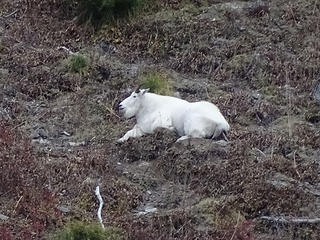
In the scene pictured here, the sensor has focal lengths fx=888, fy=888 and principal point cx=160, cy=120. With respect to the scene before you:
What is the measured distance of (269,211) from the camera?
9.37m

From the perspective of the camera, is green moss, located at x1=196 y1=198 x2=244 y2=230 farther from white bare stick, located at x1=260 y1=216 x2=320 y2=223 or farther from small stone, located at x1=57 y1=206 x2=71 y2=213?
small stone, located at x1=57 y1=206 x2=71 y2=213

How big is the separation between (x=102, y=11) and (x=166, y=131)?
4928 millimetres

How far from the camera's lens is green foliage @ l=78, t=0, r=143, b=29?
51.8 ft

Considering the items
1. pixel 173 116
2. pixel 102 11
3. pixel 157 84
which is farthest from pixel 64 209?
pixel 102 11

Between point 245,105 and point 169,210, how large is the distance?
147 inches

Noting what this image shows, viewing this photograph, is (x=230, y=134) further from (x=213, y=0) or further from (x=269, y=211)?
(x=213, y=0)

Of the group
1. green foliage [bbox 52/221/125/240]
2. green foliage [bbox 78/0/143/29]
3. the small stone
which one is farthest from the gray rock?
green foliage [bbox 78/0/143/29]

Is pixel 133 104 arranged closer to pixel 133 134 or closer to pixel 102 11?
pixel 133 134

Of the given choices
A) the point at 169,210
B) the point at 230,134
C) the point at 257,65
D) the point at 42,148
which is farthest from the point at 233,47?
the point at 169,210

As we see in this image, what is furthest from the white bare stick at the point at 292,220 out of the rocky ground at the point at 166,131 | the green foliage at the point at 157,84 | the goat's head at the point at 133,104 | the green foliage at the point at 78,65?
the green foliage at the point at 78,65

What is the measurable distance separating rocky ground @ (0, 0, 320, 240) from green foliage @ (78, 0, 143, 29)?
8.6 inches

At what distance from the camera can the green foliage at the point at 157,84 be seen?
13.4 m

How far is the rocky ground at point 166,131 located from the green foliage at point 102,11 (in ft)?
0.72

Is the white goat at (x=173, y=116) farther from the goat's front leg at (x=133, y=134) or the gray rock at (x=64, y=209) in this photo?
the gray rock at (x=64, y=209)
